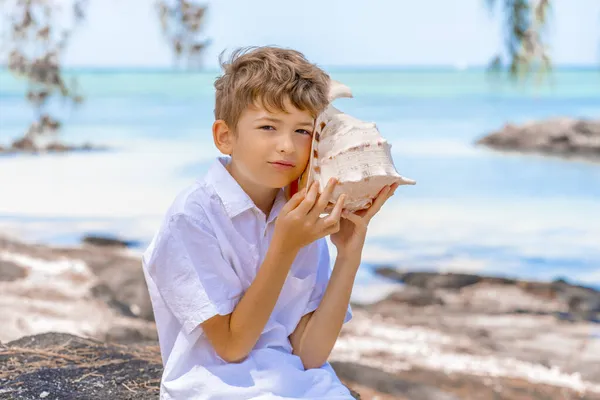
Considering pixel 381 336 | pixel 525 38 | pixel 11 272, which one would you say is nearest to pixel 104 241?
pixel 11 272

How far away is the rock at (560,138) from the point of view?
1043 cm

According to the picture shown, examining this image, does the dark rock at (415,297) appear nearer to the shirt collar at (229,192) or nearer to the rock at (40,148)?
the shirt collar at (229,192)

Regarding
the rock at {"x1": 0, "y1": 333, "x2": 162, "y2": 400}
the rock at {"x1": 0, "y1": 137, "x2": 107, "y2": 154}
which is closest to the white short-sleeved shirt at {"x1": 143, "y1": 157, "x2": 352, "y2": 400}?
the rock at {"x1": 0, "y1": 333, "x2": 162, "y2": 400}

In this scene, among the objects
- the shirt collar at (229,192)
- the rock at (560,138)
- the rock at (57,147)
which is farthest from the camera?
the rock at (57,147)

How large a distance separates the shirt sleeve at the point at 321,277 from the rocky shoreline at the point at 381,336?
59 cm

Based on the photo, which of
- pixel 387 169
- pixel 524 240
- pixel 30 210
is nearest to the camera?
pixel 387 169

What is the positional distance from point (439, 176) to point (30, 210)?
5.10 m

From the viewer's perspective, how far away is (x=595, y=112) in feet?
55.3

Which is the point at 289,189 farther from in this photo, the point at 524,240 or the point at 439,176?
the point at 439,176

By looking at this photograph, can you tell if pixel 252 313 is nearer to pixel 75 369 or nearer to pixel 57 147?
pixel 75 369

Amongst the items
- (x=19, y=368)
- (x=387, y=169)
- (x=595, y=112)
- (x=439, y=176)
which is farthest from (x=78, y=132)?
(x=387, y=169)

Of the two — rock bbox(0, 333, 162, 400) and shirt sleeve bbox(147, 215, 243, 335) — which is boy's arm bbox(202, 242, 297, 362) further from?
rock bbox(0, 333, 162, 400)

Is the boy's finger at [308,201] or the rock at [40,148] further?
the rock at [40,148]

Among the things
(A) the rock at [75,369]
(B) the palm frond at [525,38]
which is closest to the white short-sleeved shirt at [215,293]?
(A) the rock at [75,369]
